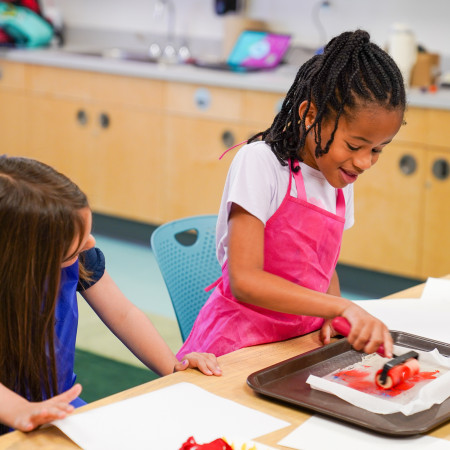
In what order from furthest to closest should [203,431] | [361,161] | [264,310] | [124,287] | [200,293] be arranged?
[124,287], [200,293], [264,310], [361,161], [203,431]

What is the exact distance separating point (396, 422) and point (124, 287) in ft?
8.32

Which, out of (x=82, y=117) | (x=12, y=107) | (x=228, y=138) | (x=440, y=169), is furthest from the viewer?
(x=12, y=107)

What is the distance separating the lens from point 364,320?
126 cm

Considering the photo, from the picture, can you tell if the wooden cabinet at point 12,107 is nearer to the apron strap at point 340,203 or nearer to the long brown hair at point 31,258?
the apron strap at point 340,203

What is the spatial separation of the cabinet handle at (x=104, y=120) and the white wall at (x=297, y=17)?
0.72 m

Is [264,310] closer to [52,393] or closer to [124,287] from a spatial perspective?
[52,393]

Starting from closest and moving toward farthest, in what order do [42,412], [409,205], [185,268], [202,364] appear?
[42,412]
[202,364]
[185,268]
[409,205]

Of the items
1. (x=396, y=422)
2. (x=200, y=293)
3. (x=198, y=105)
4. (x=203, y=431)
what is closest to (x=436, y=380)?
(x=396, y=422)

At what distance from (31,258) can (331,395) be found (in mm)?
448

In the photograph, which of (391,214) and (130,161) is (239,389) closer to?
(391,214)

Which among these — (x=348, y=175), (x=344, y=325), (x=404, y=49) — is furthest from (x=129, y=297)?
(x=344, y=325)

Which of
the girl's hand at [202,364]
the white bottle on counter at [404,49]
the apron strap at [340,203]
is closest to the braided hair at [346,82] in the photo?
the apron strap at [340,203]

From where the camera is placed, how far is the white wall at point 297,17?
3.81 m

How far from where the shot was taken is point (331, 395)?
1.21 meters
